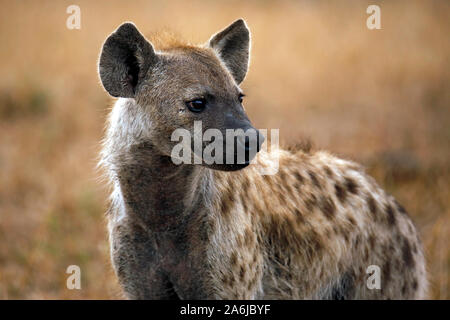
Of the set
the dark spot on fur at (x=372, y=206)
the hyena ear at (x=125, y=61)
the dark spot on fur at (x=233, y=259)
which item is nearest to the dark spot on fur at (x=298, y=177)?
the dark spot on fur at (x=372, y=206)

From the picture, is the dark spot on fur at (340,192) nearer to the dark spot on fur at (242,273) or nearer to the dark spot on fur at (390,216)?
the dark spot on fur at (390,216)

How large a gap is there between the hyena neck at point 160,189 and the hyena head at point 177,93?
11 centimetres

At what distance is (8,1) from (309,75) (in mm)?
5366

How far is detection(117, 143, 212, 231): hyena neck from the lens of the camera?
2840mm

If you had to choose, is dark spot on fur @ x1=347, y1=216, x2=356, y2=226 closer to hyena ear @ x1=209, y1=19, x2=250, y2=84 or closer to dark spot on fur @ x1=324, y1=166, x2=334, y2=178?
dark spot on fur @ x1=324, y1=166, x2=334, y2=178

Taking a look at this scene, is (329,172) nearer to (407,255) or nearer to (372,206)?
(372,206)

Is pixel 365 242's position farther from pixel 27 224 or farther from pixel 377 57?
pixel 377 57

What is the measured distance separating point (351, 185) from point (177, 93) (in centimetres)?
131

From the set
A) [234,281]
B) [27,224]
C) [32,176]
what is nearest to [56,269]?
[27,224]

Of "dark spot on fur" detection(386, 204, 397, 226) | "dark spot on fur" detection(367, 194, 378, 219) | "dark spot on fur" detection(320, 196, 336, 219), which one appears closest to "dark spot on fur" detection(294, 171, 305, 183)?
"dark spot on fur" detection(320, 196, 336, 219)

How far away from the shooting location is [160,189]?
9.43ft

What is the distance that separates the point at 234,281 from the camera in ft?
9.67

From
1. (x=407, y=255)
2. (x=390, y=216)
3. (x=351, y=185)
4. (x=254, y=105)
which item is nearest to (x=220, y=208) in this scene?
(x=351, y=185)

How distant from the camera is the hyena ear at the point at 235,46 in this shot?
3.13 m
